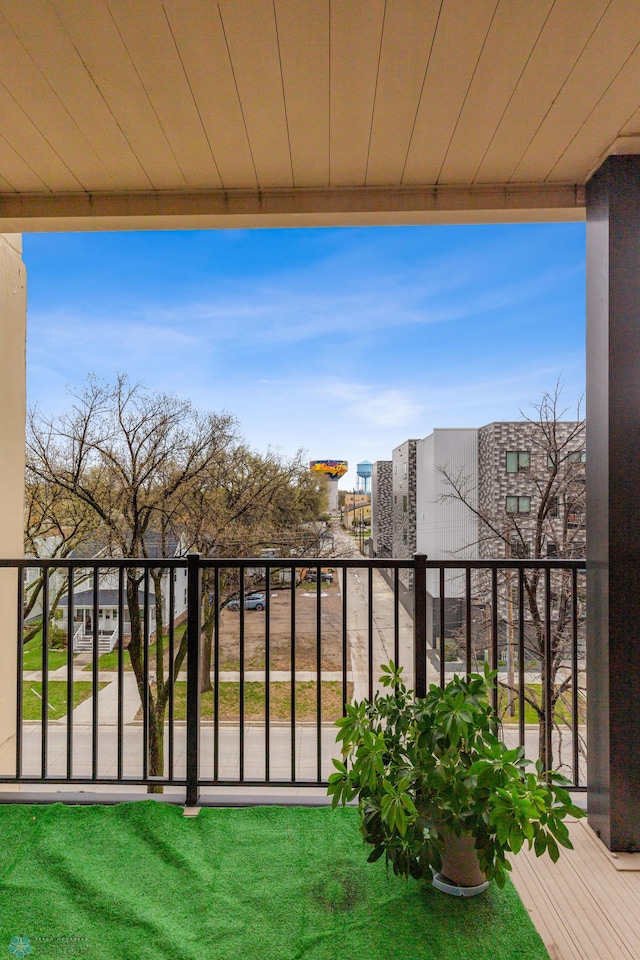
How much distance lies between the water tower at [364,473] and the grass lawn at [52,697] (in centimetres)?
417

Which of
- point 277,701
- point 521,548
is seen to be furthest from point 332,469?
point 277,701

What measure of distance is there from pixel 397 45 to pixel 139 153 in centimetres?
95

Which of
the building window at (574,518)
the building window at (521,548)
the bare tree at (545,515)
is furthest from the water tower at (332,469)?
the building window at (574,518)

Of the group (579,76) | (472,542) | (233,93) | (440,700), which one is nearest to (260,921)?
(440,700)

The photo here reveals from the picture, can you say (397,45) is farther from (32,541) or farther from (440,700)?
(32,541)

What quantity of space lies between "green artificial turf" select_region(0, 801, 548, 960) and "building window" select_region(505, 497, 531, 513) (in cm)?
435

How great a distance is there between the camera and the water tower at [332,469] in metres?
7.06

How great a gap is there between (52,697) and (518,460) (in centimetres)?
612

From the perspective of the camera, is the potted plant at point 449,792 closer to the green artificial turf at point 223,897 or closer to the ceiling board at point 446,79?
the green artificial turf at point 223,897

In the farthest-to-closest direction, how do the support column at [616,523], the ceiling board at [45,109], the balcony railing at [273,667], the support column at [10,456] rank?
the balcony railing at [273,667], the support column at [10,456], the support column at [616,523], the ceiling board at [45,109]

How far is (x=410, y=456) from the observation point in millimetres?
6535

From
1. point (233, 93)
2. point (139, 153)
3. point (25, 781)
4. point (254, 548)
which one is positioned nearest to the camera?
point (233, 93)

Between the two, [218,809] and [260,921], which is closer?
[260,921]

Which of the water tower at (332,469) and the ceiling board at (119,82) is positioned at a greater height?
the ceiling board at (119,82)
